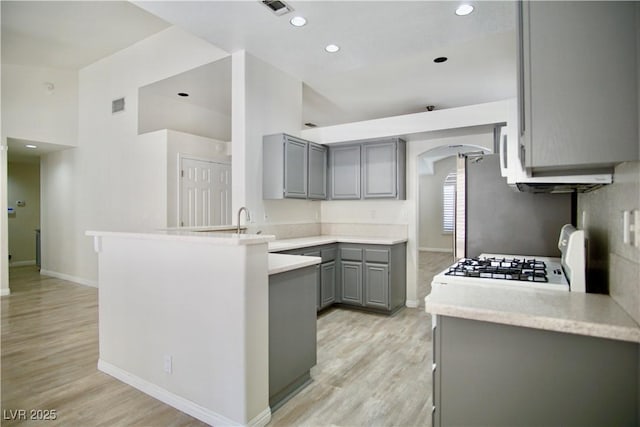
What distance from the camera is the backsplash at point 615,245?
1.14 m

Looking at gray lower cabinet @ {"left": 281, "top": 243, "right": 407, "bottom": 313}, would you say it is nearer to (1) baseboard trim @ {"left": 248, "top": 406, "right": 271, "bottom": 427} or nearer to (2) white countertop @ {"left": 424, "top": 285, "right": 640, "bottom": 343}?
(1) baseboard trim @ {"left": 248, "top": 406, "right": 271, "bottom": 427}

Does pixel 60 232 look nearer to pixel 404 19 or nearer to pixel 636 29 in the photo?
pixel 404 19

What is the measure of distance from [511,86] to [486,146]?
150cm

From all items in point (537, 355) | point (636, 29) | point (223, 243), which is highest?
point (636, 29)

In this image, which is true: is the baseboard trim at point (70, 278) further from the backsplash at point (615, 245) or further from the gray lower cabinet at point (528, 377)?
the backsplash at point (615, 245)

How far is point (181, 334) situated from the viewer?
7.05ft

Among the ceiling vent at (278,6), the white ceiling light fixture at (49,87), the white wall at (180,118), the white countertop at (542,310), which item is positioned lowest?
the white countertop at (542,310)

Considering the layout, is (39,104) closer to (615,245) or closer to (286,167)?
(286,167)

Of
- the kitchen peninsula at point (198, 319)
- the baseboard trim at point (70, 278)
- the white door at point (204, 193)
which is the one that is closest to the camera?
the kitchen peninsula at point (198, 319)

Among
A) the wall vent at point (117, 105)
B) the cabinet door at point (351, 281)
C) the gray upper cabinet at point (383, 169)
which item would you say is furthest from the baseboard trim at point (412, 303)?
the wall vent at point (117, 105)

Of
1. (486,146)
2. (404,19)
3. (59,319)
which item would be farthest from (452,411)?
(59,319)

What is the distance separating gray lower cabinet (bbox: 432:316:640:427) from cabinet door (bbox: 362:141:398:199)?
320cm

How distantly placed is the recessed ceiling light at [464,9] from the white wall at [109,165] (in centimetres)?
249

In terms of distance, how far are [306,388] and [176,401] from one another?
844mm
